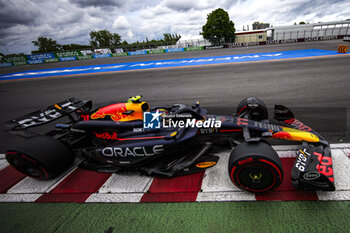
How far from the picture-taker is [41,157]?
107 inches

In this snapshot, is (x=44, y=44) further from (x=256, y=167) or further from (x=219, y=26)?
(x=256, y=167)

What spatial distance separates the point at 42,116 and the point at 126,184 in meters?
2.27

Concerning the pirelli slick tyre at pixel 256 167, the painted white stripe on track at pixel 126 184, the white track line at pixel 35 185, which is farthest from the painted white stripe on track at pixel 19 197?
the pirelli slick tyre at pixel 256 167

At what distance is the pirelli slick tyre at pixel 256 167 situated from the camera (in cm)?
203

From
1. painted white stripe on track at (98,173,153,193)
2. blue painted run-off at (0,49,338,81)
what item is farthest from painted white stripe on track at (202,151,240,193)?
blue painted run-off at (0,49,338,81)

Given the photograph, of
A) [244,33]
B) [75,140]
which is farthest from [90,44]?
[75,140]

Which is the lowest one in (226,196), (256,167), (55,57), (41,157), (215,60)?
(226,196)

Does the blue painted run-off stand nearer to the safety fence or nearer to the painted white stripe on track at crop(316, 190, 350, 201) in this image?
the painted white stripe on track at crop(316, 190, 350, 201)

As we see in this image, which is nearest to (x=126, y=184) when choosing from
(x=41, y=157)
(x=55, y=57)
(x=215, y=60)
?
(x=41, y=157)

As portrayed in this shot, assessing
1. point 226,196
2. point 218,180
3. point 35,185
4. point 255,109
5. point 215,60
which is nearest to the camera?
point 226,196

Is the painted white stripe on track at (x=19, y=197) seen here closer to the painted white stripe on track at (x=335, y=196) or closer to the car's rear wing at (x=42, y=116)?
the car's rear wing at (x=42, y=116)

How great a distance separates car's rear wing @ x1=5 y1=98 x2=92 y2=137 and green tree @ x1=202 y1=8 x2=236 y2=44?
41878 mm

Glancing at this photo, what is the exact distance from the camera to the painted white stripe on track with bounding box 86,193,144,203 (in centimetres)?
250

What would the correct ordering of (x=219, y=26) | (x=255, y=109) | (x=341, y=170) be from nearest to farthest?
(x=341, y=170) → (x=255, y=109) → (x=219, y=26)
